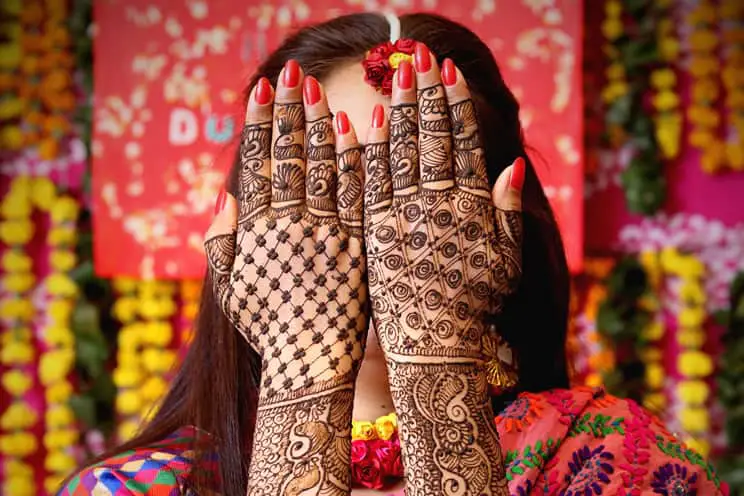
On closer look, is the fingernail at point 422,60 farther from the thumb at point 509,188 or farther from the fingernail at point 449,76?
the thumb at point 509,188

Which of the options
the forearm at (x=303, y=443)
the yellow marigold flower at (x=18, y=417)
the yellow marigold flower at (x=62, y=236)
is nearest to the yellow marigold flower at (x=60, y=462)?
the yellow marigold flower at (x=18, y=417)

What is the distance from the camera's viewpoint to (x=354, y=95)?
128 cm

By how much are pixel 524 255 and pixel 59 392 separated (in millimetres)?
1756

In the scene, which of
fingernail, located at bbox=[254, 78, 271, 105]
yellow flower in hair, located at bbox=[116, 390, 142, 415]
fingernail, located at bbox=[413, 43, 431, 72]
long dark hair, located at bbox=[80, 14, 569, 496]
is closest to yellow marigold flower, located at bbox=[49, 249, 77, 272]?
yellow flower in hair, located at bbox=[116, 390, 142, 415]

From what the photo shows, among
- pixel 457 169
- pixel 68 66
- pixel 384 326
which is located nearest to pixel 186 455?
pixel 384 326

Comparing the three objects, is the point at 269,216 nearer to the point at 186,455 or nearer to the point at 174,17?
the point at 186,455

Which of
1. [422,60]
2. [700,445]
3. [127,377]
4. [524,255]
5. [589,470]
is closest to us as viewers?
[422,60]

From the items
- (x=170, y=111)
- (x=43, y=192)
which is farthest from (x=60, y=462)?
(x=170, y=111)

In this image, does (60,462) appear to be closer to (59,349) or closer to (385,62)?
(59,349)

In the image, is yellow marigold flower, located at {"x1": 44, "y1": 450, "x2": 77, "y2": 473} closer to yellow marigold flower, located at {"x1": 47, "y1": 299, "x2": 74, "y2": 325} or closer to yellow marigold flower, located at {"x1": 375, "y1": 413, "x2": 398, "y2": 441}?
yellow marigold flower, located at {"x1": 47, "y1": 299, "x2": 74, "y2": 325}

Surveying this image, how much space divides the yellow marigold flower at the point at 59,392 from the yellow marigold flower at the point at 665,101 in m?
1.83

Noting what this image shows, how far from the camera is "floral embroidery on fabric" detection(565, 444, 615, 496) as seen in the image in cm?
117

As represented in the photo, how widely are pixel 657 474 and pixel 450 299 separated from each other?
16.5 inches

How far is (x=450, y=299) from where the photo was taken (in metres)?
1.01
